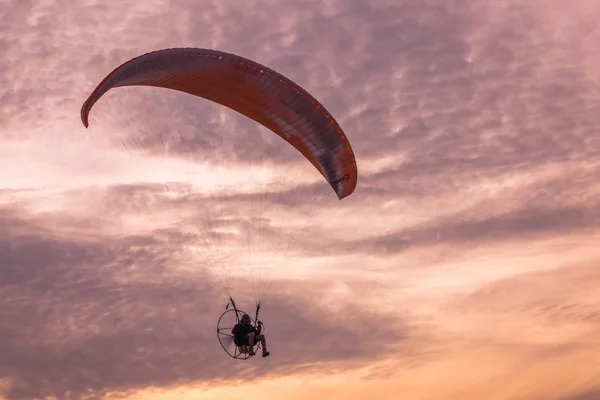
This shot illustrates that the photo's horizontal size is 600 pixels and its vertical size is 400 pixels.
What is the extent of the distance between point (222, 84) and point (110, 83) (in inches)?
205

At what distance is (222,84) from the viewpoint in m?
41.9

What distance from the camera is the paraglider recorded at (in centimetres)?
3928

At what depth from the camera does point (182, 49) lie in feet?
130

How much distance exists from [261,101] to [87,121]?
7252mm

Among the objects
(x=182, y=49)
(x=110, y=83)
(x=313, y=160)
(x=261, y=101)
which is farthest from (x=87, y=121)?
(x=313, y=160)

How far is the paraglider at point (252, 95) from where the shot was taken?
129ft

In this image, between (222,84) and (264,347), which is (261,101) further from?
(264,347)

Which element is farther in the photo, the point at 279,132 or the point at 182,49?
the point at 279,132

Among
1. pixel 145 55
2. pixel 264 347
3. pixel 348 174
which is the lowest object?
pixel 264 347

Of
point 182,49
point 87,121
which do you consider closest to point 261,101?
point 182,49

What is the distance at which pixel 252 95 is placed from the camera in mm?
42156

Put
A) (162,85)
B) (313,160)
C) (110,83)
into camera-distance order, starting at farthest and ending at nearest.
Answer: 1. (313,160)
2. (162,85)
3. (110,83)

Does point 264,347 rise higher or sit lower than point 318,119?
lower

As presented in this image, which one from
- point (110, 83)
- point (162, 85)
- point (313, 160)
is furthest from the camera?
point (313, 160)
